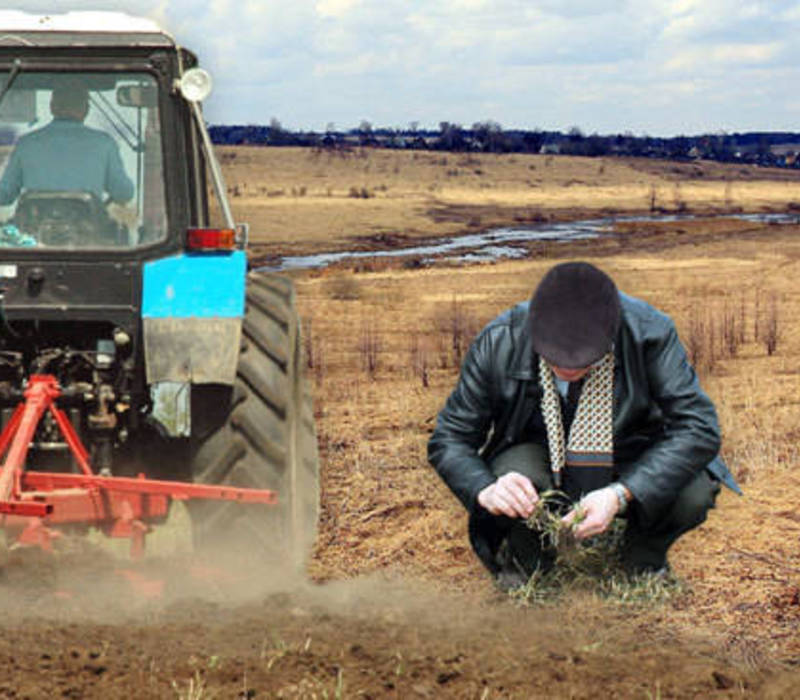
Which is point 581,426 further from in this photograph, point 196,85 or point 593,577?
point 196,85

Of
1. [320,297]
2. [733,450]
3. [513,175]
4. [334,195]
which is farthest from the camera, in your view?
[513,175]

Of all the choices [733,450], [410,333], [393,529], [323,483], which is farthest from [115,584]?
[410,333]

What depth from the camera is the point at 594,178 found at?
56812 millimetres

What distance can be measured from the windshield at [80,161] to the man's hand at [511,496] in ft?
5.50

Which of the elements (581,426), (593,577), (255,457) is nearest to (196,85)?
(255,457)

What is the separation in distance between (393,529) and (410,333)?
7.48m

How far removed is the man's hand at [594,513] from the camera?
4.05m

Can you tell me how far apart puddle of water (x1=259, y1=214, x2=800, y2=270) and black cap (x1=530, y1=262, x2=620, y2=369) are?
53.9 ft

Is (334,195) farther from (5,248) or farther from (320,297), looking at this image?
(5,248)

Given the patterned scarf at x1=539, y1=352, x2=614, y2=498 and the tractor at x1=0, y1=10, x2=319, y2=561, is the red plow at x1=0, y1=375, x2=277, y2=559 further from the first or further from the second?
the patterned scarf at x1=539, y1=352, x2=614, y2=498

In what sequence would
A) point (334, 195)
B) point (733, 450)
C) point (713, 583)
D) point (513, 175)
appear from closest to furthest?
1. point (713, 583)
2. point (733, 450)
3. point (334, 195)
4. point (513, 175)

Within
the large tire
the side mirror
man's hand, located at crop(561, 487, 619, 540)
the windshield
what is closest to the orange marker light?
the windshield

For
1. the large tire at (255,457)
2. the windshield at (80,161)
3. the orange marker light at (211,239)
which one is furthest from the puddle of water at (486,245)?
the large tire at (255,457)

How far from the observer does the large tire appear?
4539 millimetres
